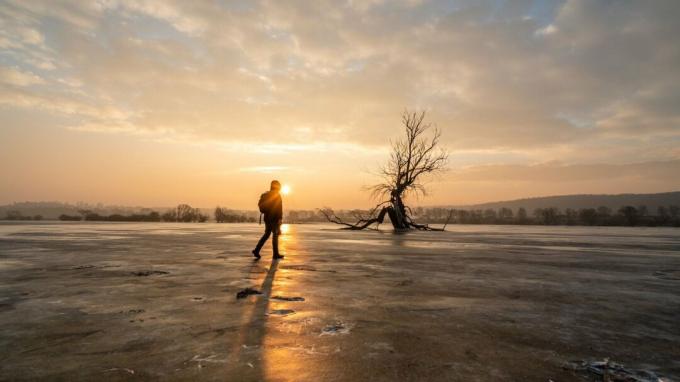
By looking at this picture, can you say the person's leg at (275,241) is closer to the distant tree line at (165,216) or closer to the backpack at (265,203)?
the backpack at (265,203)

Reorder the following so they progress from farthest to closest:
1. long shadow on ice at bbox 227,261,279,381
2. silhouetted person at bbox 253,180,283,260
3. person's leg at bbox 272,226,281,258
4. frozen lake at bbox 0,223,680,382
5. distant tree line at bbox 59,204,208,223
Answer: distant tree line at bbox 59,204,208,223 → silhouetted person at bbox 253,180,283,260 → person's leg at bbox 272,226,281,258 → frozen lake at bbox 0,223,680,382 → long shadow on ice at bbox 227,261,279,381

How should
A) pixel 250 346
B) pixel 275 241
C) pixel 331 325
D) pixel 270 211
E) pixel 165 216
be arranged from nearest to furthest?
pixel 250 346 → pixel 331 325 → pixel 275 241 → pixel 270 211 → pixel 165 216

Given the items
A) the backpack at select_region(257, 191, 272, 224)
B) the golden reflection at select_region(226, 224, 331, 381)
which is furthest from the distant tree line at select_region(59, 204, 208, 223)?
the golden reflection at select_region(226, 224, 331, 381)

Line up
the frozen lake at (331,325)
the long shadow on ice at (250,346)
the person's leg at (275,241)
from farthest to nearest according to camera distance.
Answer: the person's leg at (275,241) → the frozen lake at (331,325) → the long shadow on ice at (250,346)

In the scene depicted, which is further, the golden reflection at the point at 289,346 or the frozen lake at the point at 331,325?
the frozen lake at the point at 331,325

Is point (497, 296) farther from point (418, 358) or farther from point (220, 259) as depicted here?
point (220, 259)

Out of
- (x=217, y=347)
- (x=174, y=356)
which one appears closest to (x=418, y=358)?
(x=217, y=347)

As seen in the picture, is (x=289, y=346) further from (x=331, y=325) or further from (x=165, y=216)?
(x=165, y=216)

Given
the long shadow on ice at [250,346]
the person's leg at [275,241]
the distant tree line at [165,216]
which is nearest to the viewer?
the long shadow on ice at [250,346]

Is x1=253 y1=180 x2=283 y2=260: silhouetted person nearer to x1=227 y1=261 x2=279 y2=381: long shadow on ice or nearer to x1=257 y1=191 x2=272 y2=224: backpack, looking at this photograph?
x1=257 y1=191 x2=272 y2=224: backpack

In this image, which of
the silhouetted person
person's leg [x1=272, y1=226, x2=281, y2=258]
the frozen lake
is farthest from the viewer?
the silhouetted person

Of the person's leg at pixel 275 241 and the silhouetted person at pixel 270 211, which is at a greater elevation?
the silhouetted person at pixel 270 211

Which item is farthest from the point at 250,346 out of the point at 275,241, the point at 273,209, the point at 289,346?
the point at 273,209

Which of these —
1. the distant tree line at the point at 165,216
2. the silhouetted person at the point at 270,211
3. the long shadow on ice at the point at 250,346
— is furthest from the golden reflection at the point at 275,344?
the distant tree line at the point at 165,216
